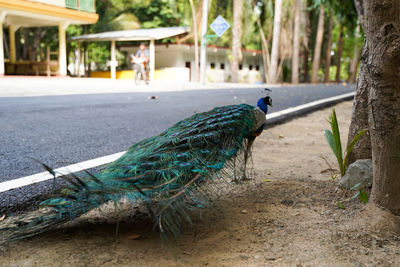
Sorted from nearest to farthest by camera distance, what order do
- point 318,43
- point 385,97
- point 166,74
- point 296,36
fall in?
point 385,97
point 166,74
point 296,36
point 318,43

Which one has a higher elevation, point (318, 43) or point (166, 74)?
point (318, 43)

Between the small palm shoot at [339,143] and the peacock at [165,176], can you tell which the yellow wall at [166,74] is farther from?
the peacock at [165,176]

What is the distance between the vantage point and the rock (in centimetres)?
277

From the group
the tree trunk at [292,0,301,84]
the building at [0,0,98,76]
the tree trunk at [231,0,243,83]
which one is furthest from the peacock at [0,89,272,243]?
the tree trunk at [292,0,301,84]

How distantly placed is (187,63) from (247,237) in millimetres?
28233

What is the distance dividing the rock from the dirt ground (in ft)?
0.27

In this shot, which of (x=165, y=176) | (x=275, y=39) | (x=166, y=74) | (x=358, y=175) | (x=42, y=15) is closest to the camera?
(x=165, y=176)

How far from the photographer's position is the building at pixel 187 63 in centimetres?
2552

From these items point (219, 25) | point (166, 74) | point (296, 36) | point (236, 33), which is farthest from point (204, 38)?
point (296, 36)

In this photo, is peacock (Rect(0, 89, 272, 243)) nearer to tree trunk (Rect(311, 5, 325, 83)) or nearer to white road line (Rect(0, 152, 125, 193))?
white road line (Rect(0, 152, 125, 193))

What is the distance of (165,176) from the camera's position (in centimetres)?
208

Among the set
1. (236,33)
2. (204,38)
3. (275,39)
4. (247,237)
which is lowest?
(247,237)

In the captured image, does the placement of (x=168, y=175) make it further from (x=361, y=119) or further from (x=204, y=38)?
(x=204, y=38)

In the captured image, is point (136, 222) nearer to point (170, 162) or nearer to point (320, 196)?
point (170, 162)
